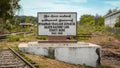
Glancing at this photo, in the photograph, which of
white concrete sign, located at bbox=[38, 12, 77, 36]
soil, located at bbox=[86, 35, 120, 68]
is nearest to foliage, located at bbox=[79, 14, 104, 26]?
soil, located at bbox=[86, 35, 120, 68]

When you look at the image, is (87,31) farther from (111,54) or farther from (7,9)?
(111,54)

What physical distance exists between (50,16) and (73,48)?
228cm

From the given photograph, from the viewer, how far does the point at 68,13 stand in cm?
1560

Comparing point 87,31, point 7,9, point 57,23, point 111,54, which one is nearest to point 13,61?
point 57,23

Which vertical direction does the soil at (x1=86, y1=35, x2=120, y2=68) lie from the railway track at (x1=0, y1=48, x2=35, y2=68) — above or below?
below

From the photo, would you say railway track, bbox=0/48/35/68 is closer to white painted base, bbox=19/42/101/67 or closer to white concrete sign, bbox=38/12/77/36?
white painted base, bbox=19/42/101/67

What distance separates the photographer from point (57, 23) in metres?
15.7

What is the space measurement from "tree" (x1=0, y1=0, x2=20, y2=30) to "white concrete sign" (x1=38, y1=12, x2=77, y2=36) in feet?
167

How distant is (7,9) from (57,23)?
5334cm

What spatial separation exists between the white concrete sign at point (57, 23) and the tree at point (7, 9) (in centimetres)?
5078

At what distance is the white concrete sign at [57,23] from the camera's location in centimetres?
1561

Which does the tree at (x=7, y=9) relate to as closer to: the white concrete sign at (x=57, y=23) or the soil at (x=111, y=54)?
the soil at (x=111, y=54)

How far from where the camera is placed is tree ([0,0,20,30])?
6620 centimetres

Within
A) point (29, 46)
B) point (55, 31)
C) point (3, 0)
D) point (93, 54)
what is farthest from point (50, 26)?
point (3, 0)
